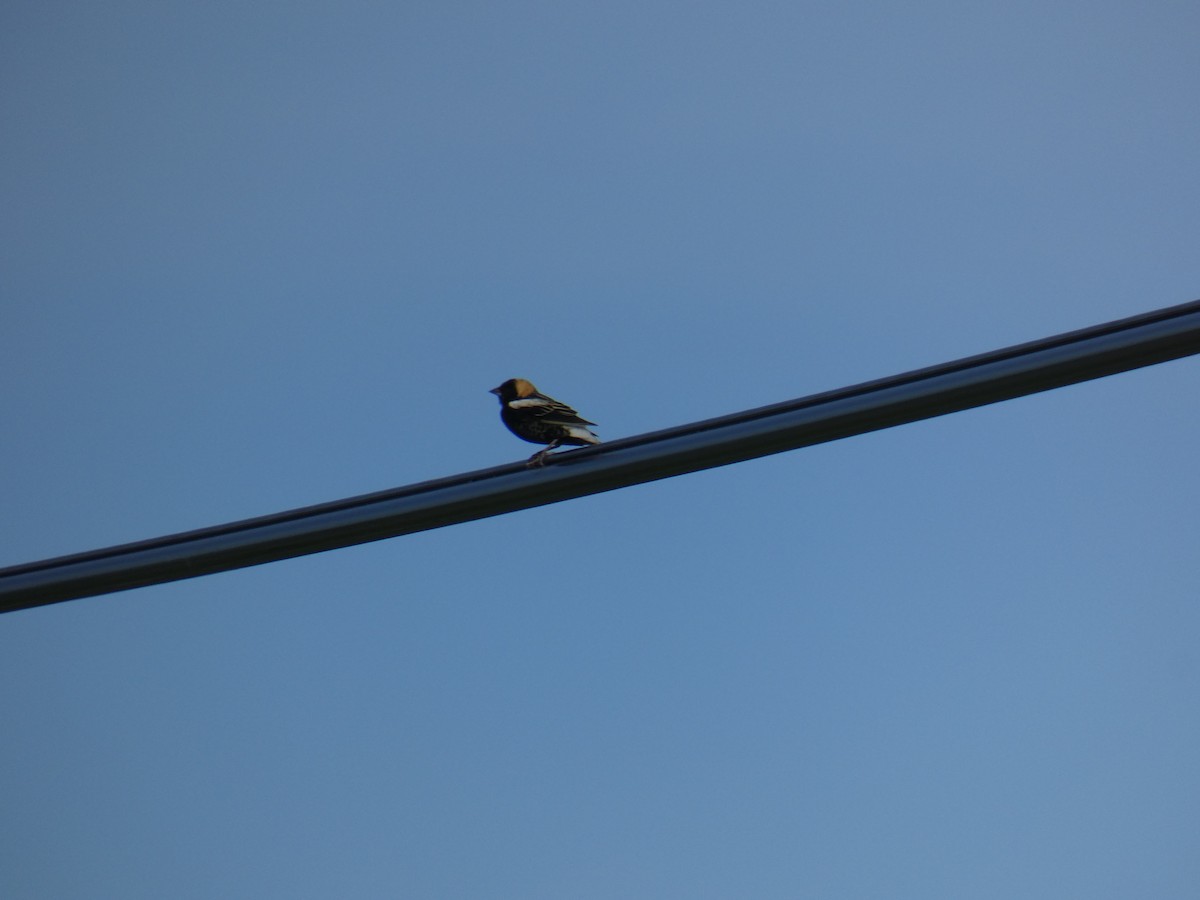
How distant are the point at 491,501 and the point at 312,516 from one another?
0.63 metres

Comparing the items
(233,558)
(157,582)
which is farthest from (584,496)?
(157,582)

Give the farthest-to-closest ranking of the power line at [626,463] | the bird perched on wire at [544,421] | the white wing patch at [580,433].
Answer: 1. the bird perched on wire at [544,421]
2. the white wing patch at [580,433]
3. the power line at [626,463]

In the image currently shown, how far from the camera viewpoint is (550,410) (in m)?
7.54

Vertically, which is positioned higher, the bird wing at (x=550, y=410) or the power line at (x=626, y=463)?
the bird wing at (x=550, y=410)

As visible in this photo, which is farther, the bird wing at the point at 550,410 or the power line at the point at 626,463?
the bird wing at the point at 550,410

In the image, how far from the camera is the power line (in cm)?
376

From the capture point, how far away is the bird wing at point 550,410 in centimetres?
742

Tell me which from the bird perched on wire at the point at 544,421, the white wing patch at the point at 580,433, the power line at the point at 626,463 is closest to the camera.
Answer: the power line at the point at 626,463

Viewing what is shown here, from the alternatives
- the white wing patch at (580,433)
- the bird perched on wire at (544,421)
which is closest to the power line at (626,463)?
the bird perched on wire at (544,421)

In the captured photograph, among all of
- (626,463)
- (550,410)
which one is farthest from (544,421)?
(626,463)

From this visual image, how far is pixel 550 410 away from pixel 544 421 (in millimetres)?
76

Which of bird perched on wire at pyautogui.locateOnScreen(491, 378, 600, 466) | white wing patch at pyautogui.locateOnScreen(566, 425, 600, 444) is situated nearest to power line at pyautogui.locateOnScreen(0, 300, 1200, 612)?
Answer: bird perched on wire at pyautogui.locateOnScreen(491, 378, 600, 466)

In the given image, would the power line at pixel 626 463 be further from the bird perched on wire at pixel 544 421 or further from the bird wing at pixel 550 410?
the bird wing at pixel 550 410

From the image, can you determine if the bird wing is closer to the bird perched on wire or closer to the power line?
the bird perched on wire
